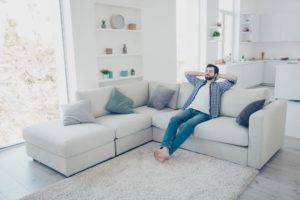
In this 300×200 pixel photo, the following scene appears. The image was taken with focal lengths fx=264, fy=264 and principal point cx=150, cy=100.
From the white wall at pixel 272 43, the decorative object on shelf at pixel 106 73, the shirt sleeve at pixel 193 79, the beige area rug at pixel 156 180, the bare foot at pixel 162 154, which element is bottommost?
the beige area rug at pixel 156 180

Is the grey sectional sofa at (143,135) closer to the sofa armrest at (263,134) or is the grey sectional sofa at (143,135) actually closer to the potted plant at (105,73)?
the sofa armrest at (263,134)

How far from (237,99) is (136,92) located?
160 cm

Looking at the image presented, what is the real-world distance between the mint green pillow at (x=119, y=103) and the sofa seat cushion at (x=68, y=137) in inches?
21.9

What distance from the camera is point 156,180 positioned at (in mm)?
2775

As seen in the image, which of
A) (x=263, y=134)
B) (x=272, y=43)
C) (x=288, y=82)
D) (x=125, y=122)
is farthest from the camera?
(x=272, y=43)

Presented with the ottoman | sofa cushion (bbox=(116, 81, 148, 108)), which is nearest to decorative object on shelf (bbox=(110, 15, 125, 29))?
sofa cushion (bbox=(116, 81, 148, 108))

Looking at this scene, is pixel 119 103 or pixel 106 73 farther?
pixel 106 73

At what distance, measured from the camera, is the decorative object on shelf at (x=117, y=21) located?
15.6 ft

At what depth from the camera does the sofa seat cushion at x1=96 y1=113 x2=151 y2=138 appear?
11.2 ft

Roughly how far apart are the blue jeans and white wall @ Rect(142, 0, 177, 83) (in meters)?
2.24

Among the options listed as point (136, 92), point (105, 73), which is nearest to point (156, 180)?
point (136, 92)

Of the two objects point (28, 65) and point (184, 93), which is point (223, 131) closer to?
point (184, 93)

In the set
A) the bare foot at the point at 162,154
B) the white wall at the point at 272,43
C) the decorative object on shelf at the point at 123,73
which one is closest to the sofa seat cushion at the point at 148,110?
the bare foot at the point at 162,154

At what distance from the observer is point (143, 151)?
3553mm
